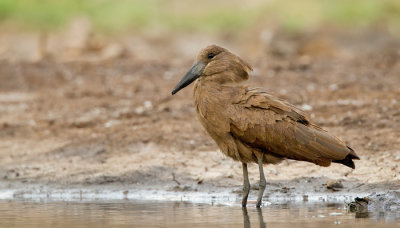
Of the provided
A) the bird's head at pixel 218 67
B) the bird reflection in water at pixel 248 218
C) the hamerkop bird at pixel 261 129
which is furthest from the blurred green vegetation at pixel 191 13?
the bird reflection in water at pixel 248 218

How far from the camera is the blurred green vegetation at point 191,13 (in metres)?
21.6

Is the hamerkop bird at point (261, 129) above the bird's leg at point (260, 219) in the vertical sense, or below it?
above

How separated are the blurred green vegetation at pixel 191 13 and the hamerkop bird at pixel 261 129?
43.3 feet

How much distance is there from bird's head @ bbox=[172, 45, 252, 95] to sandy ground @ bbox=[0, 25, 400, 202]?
147 centimetres

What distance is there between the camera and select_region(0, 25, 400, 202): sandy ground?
9312 mm

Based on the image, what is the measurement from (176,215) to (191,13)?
1552cm

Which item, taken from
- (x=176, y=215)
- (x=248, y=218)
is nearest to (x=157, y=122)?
(x=176, y=215)

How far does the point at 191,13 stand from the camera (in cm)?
2262

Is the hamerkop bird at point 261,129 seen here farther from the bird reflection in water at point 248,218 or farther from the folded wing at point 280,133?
the bird reflection in water at point 248,218

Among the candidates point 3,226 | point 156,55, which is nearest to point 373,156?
point 3,226

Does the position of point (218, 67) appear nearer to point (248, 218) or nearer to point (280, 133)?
point (280, 133)

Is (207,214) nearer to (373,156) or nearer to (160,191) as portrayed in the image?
(160,191)

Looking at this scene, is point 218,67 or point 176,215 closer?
point 176,215

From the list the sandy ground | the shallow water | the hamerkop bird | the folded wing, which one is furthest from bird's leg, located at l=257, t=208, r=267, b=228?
the sandy ground
